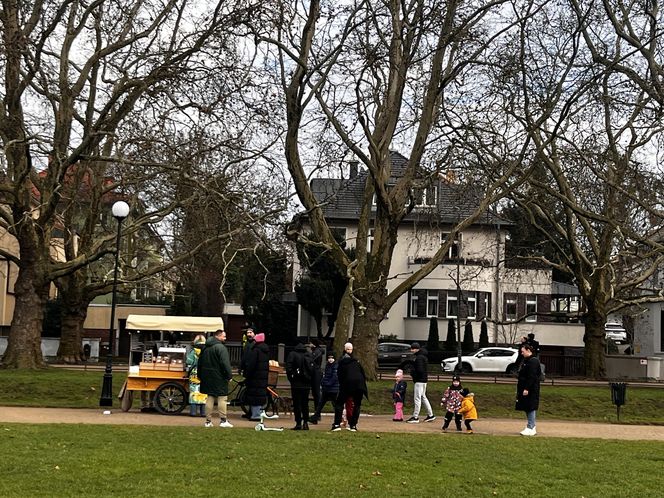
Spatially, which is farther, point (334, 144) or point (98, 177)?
point (98, 177)

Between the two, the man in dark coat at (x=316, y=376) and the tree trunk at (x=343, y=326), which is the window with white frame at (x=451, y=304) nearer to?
the tree trunk at (x=343, y=326)

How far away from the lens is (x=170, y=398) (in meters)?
19.8

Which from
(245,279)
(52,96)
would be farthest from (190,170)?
(245,279)

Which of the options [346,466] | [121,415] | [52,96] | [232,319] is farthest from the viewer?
[232,319]

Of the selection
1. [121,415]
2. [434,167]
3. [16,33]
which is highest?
[16,33]

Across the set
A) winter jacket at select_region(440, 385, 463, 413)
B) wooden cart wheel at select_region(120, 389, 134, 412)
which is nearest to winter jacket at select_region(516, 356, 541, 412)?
winter jacket at select_region(440, 385, 463, 413)

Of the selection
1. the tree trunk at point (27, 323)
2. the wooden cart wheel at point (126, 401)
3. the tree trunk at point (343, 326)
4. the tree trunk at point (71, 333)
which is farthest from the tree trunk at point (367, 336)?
the tree trunk at point (71, 333)

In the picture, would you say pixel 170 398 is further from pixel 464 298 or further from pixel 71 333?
pixel 464 298

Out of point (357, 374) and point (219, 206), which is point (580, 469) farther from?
point (219, 206)

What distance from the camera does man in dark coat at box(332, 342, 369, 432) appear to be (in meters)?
17.5

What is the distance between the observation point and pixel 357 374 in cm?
1755

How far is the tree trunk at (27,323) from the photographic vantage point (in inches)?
1115

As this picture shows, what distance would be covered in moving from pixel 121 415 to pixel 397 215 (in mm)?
11804

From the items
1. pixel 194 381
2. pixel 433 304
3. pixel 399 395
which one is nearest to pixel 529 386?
pixel 399 395
